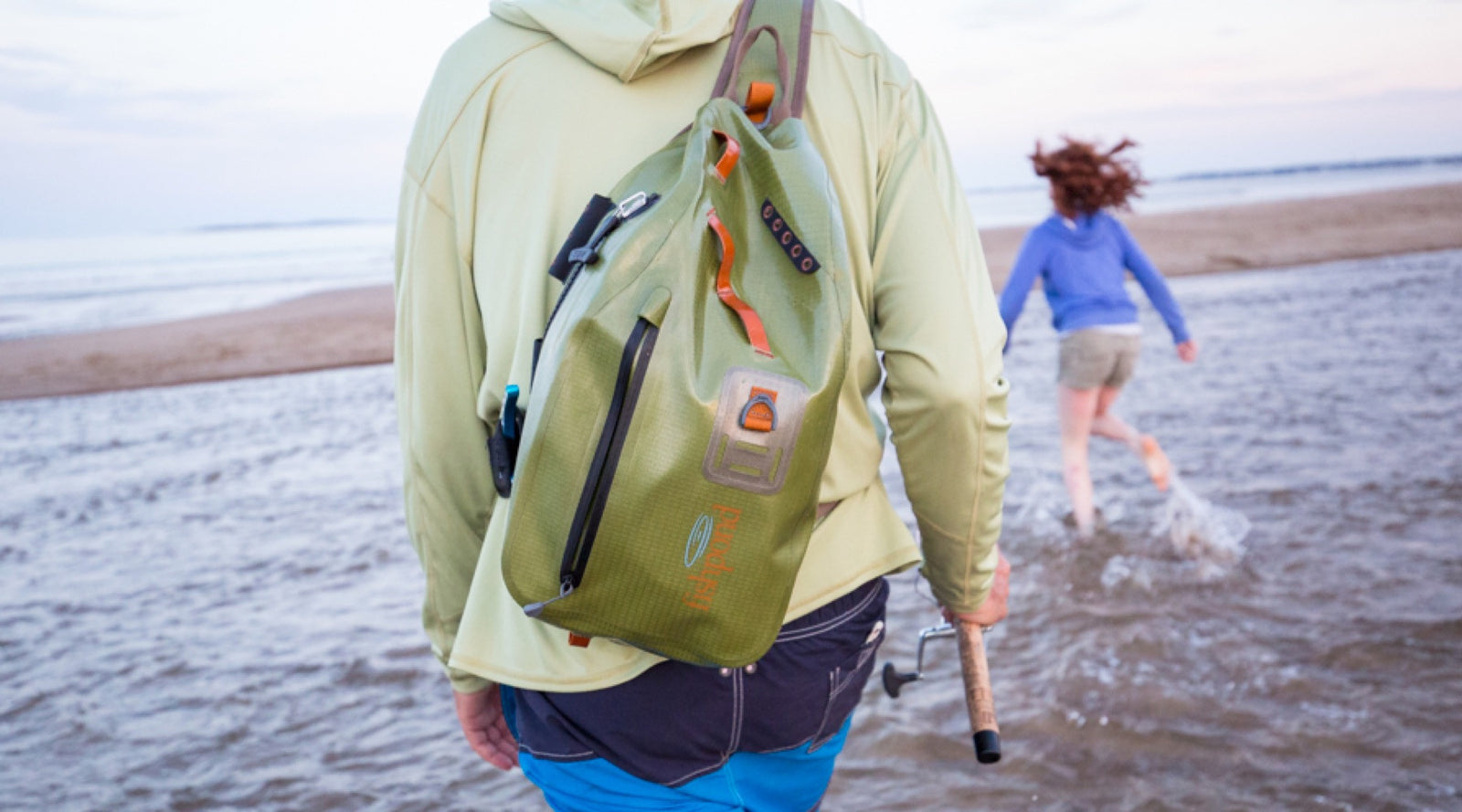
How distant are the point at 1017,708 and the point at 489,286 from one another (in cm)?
275

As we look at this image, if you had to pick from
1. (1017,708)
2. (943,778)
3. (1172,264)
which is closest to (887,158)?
(943,778)

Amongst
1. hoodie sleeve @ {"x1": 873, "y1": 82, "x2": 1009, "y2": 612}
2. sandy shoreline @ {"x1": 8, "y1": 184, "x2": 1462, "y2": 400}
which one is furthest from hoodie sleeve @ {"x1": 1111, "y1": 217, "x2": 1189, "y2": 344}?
sandy shoreline @ {"x1": 8, "y1": 184, "x2": 1462, "y2": 400}

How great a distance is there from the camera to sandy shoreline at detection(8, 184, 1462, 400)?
1199 centimetres

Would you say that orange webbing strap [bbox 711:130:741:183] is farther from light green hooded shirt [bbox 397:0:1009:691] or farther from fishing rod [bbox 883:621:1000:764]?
fishing rod [bbox 883:621:1000:764]

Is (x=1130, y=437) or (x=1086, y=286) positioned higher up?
(x=1086, y=286)

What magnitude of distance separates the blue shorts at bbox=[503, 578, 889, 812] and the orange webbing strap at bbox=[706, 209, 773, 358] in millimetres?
421

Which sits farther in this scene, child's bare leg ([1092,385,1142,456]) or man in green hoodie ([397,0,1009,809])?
child's bare leg ([1092,385,1142,456])

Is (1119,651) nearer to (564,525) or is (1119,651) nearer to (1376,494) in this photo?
(1376,494)

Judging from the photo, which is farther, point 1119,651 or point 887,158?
point 1119,651

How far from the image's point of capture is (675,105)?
1.26 metres

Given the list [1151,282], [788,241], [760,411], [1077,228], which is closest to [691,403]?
[760,411]

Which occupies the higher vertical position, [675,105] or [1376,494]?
[675,105]

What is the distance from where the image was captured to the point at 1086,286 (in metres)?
5.18

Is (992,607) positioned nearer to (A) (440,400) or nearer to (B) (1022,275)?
(A) (440,400)
